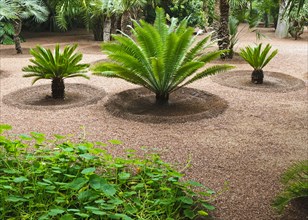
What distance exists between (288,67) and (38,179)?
649 centimetres

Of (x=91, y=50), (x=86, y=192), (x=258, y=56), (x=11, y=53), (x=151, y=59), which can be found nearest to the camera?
(x=86, y=192)

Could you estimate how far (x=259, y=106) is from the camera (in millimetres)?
4730

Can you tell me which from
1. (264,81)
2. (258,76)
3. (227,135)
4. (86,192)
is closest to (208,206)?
(86,192)

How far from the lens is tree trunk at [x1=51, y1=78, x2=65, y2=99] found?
193 inches

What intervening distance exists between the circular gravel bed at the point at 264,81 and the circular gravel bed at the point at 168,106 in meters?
0.94

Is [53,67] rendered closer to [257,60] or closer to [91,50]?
[257,60]

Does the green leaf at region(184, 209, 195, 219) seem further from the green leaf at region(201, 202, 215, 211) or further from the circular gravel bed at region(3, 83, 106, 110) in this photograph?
the circular gravel bed at region(3, 83, 106, 110)

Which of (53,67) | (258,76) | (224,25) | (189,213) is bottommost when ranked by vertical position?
(189,213)

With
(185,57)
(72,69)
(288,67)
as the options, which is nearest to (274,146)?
(185,57)

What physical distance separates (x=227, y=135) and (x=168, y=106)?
1163 mm

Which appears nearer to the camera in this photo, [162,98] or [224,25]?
[162,98]

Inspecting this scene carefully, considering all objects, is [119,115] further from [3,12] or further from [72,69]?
[3,12]

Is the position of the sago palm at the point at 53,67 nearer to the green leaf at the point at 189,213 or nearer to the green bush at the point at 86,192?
the green bush at the point at 86,192

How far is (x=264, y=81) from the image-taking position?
623cm
